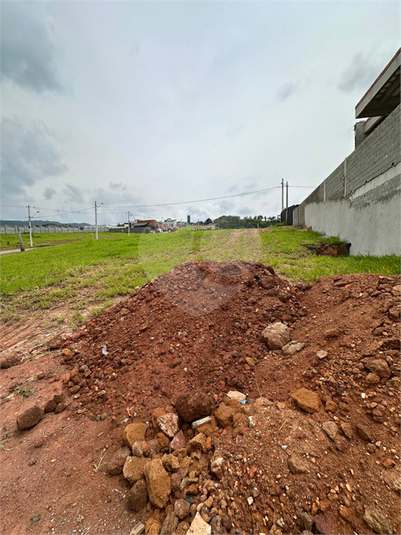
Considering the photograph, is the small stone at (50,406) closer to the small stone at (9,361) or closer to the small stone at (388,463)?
the small stone at (9,361)

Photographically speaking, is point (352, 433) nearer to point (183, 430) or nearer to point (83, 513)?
point (183, 430)

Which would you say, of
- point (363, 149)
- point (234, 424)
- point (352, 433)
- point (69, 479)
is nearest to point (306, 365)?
point (352, 433)

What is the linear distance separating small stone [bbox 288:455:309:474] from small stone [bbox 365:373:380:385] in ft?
2.47

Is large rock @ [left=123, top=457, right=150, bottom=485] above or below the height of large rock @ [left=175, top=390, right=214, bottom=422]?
below

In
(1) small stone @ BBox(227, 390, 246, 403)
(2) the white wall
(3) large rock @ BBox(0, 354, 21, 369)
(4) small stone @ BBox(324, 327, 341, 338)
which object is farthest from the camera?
(2) the white wall

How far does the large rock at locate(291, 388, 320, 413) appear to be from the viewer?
5.14ft

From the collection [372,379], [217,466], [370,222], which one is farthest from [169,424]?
[370,222]

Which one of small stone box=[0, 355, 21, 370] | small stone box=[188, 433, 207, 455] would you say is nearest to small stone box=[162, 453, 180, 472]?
small stone box=[188, 433, 207, 455]

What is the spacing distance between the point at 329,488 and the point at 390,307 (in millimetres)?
1718

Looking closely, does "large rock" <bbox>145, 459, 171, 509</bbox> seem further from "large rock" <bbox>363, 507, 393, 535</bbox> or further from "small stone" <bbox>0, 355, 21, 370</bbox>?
"small stone" <bbox>0, 355, 21, 370</bbox>

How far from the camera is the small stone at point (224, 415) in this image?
1659 mm

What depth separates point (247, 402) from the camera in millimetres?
1856

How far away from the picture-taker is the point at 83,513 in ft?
4.49

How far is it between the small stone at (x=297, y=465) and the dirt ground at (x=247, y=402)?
0.02 meters
